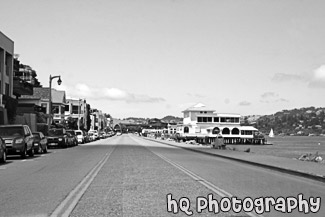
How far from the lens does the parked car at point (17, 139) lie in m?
30.2

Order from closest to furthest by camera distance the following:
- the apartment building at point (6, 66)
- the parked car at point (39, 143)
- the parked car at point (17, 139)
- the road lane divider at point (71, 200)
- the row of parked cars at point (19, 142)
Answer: the road lane divider at point (71, 200)
the row of parked cars at point (19, 142)
the parked car at point (17, 139)
the parked car at point (39, 143)
the apartment building at point (6, 66)

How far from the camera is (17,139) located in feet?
99.8

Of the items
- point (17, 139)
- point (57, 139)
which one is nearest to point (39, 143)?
point (17, 139)

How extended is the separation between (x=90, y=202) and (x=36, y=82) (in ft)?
358

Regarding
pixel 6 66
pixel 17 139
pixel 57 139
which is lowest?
pixel 57 139

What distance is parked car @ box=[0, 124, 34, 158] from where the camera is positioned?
30.2 meters

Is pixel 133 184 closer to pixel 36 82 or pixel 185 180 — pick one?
pixel 185 180

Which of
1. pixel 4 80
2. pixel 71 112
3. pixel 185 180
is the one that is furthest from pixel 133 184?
pixel 71 112

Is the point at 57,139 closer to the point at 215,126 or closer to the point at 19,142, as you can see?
the point at 19,142

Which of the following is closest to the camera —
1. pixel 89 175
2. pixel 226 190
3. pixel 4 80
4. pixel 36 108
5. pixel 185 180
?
pixel 226 190

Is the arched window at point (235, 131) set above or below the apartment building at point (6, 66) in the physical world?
below

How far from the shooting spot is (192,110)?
135 meters

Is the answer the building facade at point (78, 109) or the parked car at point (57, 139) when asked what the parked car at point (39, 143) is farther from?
the building facade at point (78, 109)

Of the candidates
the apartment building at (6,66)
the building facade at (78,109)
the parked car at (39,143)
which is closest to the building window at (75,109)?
the building facade at (78,109)
